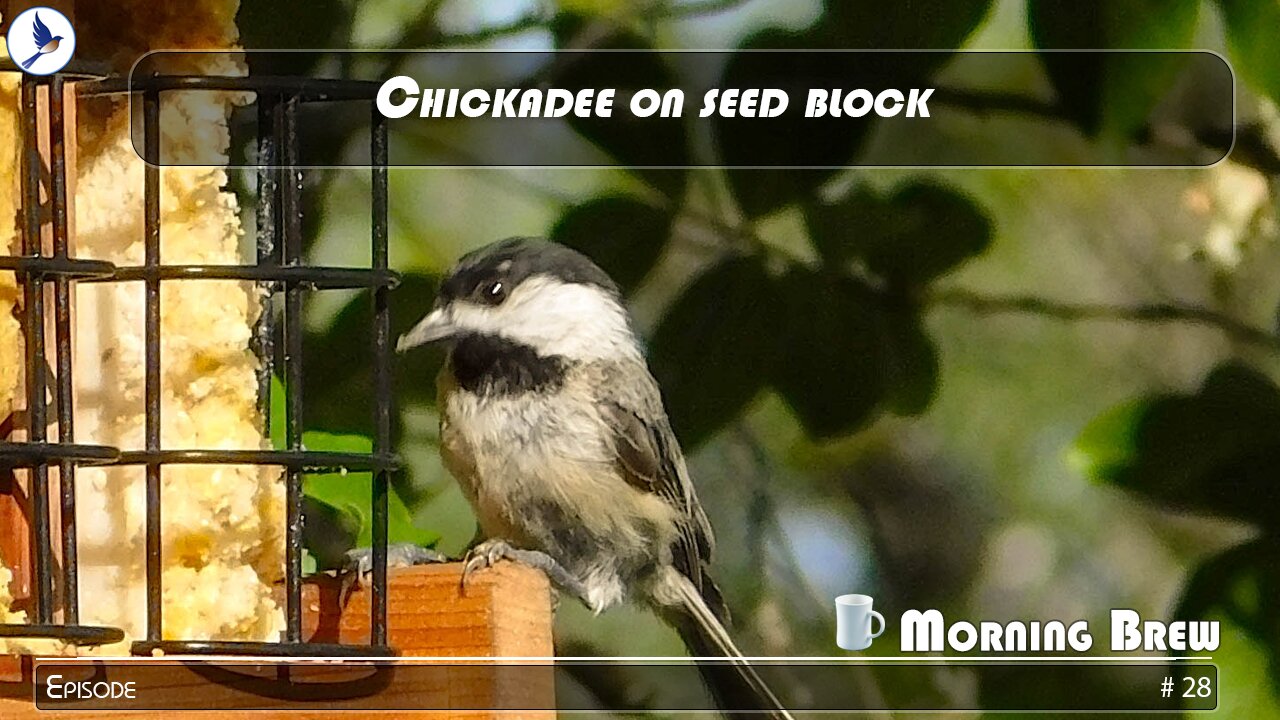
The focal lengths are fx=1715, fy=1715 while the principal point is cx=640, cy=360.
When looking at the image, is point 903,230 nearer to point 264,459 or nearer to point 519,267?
point 519,267

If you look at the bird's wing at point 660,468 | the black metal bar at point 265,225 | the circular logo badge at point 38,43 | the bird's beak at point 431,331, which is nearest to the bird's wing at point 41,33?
the circular logo badge at point 38,43

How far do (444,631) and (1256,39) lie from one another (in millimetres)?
694

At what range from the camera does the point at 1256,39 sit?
3.72 feet

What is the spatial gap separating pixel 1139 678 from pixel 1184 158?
0.39m

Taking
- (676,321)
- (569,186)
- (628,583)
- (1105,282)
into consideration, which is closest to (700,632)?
(628,583)

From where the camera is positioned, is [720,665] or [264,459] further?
[720,665]

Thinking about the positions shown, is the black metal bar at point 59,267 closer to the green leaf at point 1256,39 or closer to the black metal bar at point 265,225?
the black metal bar at point 265,225

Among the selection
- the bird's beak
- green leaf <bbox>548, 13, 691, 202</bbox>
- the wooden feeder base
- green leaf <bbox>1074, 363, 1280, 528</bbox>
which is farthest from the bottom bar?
green leaf <bbox>548, 13, 691, 202</bbox>

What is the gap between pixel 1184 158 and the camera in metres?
1.30

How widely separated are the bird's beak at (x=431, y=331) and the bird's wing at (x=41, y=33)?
34cm

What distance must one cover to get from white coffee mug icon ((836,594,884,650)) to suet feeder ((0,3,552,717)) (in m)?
0.52

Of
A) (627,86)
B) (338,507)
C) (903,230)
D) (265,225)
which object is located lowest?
(338,507)

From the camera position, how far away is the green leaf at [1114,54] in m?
1.12

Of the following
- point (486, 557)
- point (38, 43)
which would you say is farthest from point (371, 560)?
point (38, 43)
